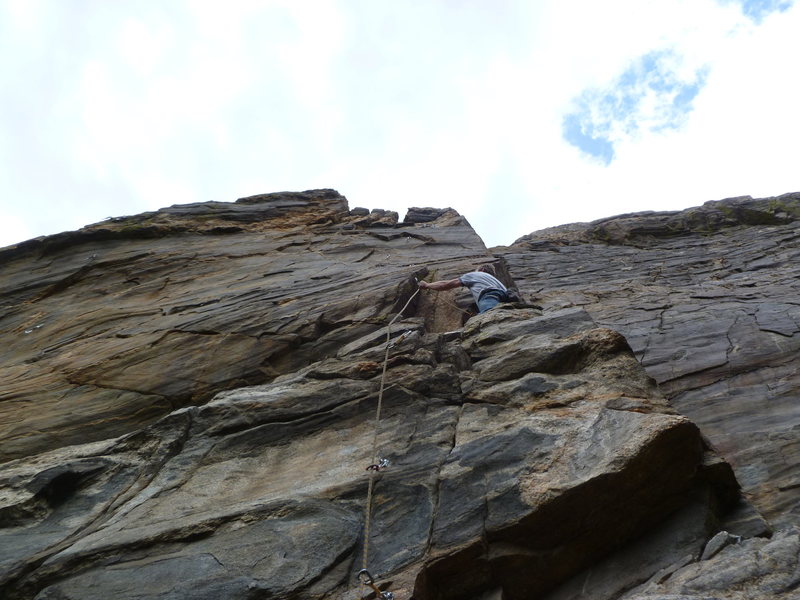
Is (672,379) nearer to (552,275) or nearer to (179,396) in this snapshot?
(179,396)

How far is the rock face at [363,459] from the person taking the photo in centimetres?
691

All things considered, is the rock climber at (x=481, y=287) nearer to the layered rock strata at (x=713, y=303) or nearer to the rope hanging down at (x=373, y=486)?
the layered rock strata at (x=713, y=303)

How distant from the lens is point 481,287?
13.9m

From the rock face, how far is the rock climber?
37 cm

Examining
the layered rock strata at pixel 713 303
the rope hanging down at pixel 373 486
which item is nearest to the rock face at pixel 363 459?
the rope hanging down at pixel 373 486

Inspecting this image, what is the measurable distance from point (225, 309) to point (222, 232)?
6.39 meters

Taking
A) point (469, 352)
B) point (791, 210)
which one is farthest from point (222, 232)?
point (791, 210)

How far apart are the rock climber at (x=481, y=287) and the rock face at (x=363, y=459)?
0.37m

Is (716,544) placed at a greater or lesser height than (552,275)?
lesser

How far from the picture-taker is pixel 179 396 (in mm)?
11758

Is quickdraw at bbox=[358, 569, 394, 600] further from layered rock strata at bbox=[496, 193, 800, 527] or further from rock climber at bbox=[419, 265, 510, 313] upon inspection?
rock climber at bbox=[419, 265, 510, 313]

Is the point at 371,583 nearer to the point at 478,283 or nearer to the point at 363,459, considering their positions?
the point at 363,459

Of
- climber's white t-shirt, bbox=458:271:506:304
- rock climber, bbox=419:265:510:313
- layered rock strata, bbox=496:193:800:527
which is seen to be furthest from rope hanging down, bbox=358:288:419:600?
layered rock strata, bbox=496:193:800:527

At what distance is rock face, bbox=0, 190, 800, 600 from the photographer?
6.91 metres
